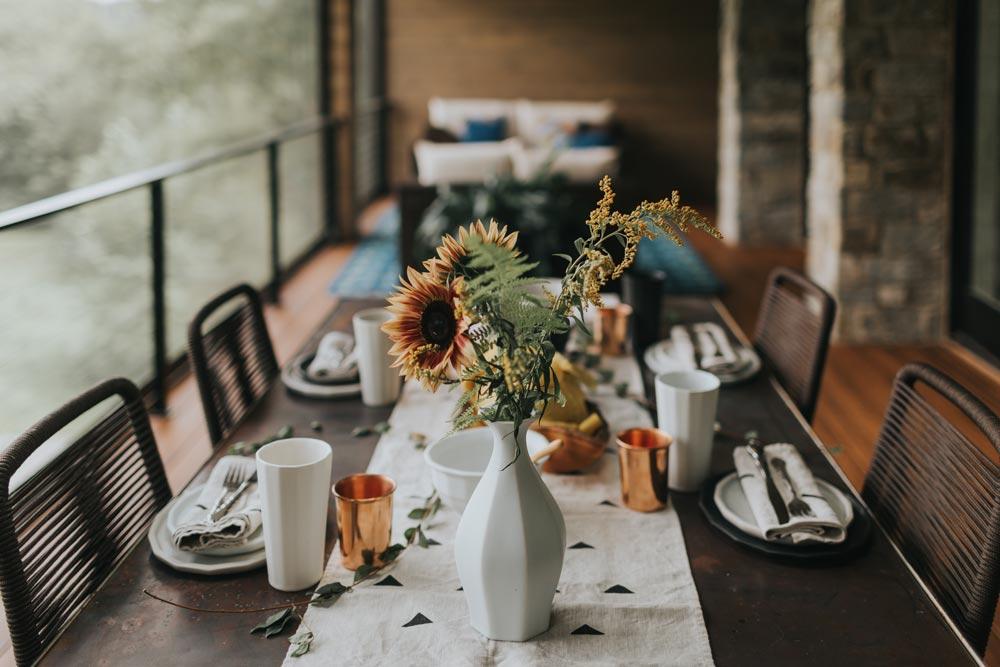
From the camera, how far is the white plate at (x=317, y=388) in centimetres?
183

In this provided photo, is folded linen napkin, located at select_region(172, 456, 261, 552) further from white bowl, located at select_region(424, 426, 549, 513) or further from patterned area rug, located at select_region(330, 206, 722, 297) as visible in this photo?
patterned area rug, located at select_region(330, 206, 722, 297)

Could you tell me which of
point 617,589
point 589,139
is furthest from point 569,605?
point 589,139

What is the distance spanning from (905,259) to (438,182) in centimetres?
239

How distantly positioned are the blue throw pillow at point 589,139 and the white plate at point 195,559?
7.67 meters

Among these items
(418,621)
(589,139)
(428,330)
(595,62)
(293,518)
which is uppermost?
(595,62)

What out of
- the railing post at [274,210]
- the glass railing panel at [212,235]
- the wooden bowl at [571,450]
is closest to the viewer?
the wooden bowl at [571,450]

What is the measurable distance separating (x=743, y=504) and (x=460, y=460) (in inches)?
16.1

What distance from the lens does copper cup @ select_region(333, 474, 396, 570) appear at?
1226 mm

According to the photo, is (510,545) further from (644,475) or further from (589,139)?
(589,139)

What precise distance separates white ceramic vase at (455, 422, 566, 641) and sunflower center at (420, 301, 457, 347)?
0.11m

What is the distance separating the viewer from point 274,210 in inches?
211

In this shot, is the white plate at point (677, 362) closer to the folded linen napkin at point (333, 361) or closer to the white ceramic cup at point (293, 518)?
the folded linen napkin at point (333, 361)

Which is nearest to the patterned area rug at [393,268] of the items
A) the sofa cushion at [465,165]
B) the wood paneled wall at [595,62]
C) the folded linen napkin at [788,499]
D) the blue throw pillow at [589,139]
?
the sofa cushion at [465,165]

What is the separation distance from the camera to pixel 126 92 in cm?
435
